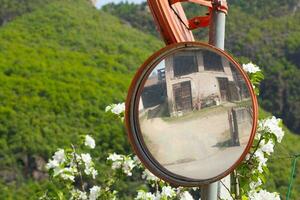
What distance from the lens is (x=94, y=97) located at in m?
30.9

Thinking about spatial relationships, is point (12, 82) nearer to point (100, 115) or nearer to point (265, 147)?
point (100, 115)

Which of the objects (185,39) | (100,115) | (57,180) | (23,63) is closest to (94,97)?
(100,115)

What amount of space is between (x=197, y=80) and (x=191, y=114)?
0.06 meters

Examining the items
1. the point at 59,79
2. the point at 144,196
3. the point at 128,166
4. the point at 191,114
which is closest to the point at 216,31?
the point at 191,114

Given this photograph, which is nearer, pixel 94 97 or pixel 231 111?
pixel 231 111

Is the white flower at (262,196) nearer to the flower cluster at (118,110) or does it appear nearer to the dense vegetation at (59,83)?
the flower cluster at (118,110)

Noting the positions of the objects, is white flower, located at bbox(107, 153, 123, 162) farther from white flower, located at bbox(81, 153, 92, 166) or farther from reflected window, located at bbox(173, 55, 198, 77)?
reflected window, located at bbox(173, 55, 198, 77)

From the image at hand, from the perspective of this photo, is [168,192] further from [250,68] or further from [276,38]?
[276,38]

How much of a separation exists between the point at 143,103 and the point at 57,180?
93.2 inches

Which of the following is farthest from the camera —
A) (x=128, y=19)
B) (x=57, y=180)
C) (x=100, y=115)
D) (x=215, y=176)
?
(x=128, y=19)

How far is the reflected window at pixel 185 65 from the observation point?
1135 millimetres

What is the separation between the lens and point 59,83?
31.7 m

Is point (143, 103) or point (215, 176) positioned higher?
point (143, 103)

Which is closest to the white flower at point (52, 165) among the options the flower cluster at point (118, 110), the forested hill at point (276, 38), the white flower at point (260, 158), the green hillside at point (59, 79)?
the flower cluster at point (118, 110)
